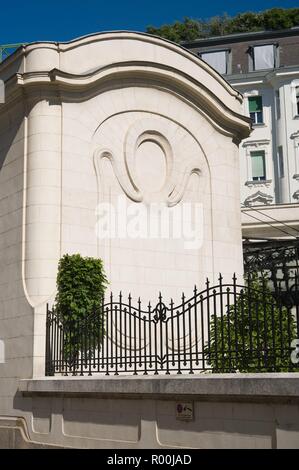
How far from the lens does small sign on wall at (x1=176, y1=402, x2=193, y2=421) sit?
10.3m

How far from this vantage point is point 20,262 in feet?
51.4

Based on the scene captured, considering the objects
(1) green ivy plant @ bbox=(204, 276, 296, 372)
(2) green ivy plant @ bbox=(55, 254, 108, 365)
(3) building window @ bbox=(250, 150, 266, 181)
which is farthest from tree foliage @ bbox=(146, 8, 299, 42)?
(1) green ivy plant @ bbox=(204, 276, 296, 372)

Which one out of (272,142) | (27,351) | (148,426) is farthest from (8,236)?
(272,142)

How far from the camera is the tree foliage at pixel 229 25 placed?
63250 mm

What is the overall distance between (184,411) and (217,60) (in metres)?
37.2

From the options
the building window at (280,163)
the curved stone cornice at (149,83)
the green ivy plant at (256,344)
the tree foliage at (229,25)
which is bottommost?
the green ivy plant at (256,344)

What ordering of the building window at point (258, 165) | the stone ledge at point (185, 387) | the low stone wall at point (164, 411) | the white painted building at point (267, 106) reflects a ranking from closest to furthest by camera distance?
1. the stone ledge at point (185, 387)
2. the low stone wall at point (164, 411)
3. the white painted building at point (267, 106)
4. the building window at point (258, 165)

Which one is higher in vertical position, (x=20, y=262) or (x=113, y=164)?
(x=113, y=164)

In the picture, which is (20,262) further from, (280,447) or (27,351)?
(280,447)

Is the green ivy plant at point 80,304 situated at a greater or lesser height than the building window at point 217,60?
lesser

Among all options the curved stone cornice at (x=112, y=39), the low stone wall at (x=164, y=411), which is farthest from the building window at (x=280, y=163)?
the low stone wall at (x=164, y=411)

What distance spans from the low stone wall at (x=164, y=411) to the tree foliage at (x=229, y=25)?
51.9 metres

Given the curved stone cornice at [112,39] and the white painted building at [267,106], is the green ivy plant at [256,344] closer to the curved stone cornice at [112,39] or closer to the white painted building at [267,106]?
the curved stone cornice at [112,39]

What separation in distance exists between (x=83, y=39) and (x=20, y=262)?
5488 millimetres
